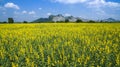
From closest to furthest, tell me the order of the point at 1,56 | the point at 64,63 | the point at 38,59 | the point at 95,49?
the point at 64,63 → the point at 38,59 → the point at 1,56 → the point at 95,49

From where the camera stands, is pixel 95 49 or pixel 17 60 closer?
pixel 17 60

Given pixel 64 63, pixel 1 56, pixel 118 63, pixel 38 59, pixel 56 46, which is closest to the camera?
pixel 118 63

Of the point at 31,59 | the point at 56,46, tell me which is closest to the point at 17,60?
the point at 31,59

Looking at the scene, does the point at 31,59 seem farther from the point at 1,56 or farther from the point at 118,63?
the point at 118,63

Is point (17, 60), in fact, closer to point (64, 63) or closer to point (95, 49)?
point (64, 63)

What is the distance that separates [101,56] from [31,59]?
8.14 feet

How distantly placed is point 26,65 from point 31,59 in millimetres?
827

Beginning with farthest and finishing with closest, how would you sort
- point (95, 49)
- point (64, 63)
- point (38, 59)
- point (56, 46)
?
point (56, 46), point (95, 49), point (38, 59), point (64, 63)

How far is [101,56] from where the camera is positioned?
7965mm

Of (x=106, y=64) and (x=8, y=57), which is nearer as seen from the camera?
(x=106, y=64)

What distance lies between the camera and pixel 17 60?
7.59 meters

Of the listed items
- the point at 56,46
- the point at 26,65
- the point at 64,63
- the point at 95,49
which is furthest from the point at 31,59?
the point at 95,49

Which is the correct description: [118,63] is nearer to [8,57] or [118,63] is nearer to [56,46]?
[56,46]

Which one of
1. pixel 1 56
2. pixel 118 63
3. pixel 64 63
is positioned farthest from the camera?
pixel 1 56
